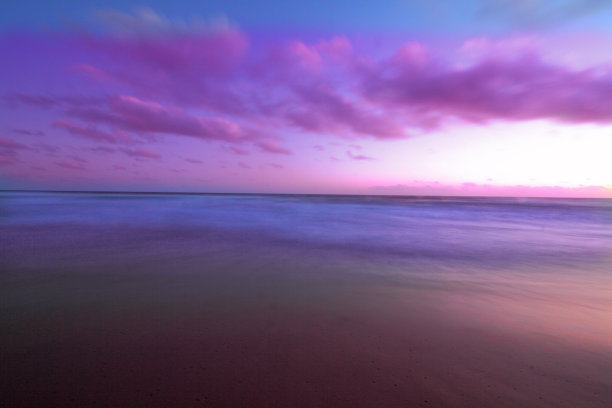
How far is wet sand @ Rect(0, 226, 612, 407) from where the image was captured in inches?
107

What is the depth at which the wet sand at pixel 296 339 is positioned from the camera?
2.73 metres

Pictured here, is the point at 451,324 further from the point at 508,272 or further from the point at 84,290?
the point at 84,290

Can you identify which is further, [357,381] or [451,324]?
[451,324]

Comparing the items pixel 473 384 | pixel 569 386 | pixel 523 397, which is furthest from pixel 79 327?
pixel 569 386

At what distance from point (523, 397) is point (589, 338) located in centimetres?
225

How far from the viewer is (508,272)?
8031 mm

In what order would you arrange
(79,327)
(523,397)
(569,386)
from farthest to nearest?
1. (79,327)
2. (569,386)
3. (523,397)

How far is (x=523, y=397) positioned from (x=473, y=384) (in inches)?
16.7

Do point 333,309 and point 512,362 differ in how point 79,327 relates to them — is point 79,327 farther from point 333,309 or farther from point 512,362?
point 512,362

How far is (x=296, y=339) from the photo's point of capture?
3.76 m

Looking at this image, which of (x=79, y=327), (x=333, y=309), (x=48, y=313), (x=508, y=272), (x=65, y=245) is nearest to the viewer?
(x=79, y=327)

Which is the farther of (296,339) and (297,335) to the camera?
(297,335)

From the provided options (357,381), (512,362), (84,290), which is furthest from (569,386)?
(84,290)

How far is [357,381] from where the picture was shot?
9.51 ft
